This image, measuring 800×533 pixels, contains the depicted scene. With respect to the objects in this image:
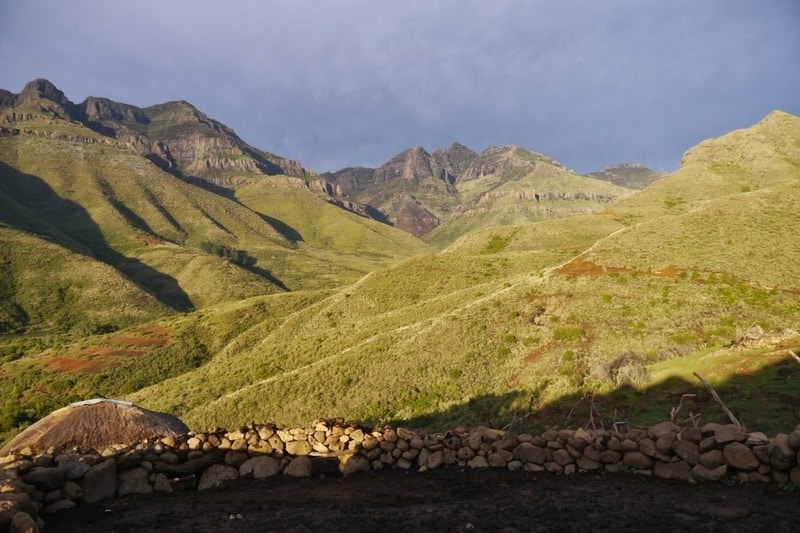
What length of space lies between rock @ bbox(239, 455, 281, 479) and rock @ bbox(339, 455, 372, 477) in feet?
6.23

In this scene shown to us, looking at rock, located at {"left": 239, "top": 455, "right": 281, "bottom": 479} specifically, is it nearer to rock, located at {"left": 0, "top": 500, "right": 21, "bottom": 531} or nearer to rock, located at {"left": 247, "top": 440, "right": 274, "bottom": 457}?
rock, located at {"left": 247, "top": 440, "right": 274, "bottom": 457}

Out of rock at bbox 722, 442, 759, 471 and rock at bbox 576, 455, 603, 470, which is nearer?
rock at bbox 722, 442, 759, 471

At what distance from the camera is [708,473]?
11195 millimetres

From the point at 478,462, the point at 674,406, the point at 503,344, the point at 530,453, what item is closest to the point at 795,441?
the point at 530,453

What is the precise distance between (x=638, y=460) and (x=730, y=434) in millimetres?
2217

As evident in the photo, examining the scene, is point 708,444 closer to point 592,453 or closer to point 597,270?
point 592,453

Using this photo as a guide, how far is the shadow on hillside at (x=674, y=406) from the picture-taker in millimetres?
17250

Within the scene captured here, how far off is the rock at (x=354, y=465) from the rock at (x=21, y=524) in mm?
7057

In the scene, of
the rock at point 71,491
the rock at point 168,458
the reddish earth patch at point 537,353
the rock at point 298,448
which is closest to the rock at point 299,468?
the rock at point 298,448

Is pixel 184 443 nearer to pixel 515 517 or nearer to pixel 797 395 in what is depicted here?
pixel 515 517

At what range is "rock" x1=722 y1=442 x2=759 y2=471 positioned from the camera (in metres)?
10.9

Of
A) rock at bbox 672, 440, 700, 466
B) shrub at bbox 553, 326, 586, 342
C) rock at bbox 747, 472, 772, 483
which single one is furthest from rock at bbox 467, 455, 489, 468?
shrub at bbox 553, 326, 586, 342

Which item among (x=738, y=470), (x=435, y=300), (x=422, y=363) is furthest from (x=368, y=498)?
(x=435, y=300)

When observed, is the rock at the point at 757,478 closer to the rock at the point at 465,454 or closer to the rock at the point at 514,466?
the rock at the point at 514,466
